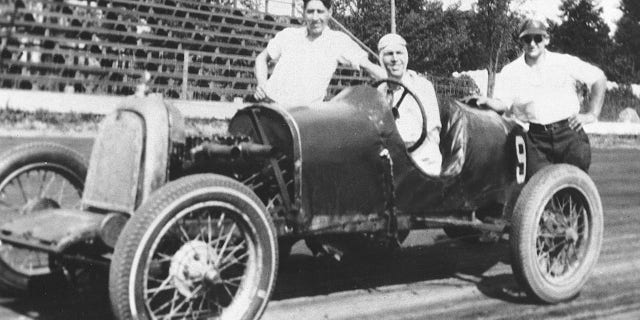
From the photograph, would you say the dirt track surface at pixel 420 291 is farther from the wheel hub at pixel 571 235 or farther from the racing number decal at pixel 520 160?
the racing number decal at pixel 520 160

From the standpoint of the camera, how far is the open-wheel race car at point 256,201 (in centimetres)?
373

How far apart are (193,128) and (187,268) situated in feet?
3.07

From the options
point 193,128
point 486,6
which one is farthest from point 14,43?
point 486,6

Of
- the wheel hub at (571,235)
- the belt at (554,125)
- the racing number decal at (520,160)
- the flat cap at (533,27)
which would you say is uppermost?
the flat cap at (533,27)

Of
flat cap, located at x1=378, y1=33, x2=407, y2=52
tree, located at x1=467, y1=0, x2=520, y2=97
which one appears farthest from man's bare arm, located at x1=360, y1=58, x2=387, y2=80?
tree, located at x1=467, y1=0, x2=520, y2=97

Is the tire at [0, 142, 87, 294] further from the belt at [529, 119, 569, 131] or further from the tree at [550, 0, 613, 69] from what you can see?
the tree at [550, 0, 613, 69]

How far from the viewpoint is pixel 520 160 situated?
546cm

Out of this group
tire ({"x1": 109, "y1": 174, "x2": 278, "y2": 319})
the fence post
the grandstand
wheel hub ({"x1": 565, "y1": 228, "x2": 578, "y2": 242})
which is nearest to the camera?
tire ({"x1": 109, "y1": 174, "x2": 278, "y2": 319})

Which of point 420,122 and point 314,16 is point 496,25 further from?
point 420,122

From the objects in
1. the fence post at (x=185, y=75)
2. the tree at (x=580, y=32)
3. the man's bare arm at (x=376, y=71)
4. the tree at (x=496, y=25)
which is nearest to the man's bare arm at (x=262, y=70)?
the man's bare arm at (x=376, y=71)

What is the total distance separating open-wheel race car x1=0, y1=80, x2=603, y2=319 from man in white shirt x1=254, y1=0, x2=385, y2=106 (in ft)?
3.18

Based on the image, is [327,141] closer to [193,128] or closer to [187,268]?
[193,128]

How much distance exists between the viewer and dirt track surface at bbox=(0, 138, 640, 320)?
4.46 m

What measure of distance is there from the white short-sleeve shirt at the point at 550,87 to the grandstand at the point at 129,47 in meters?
13.7
